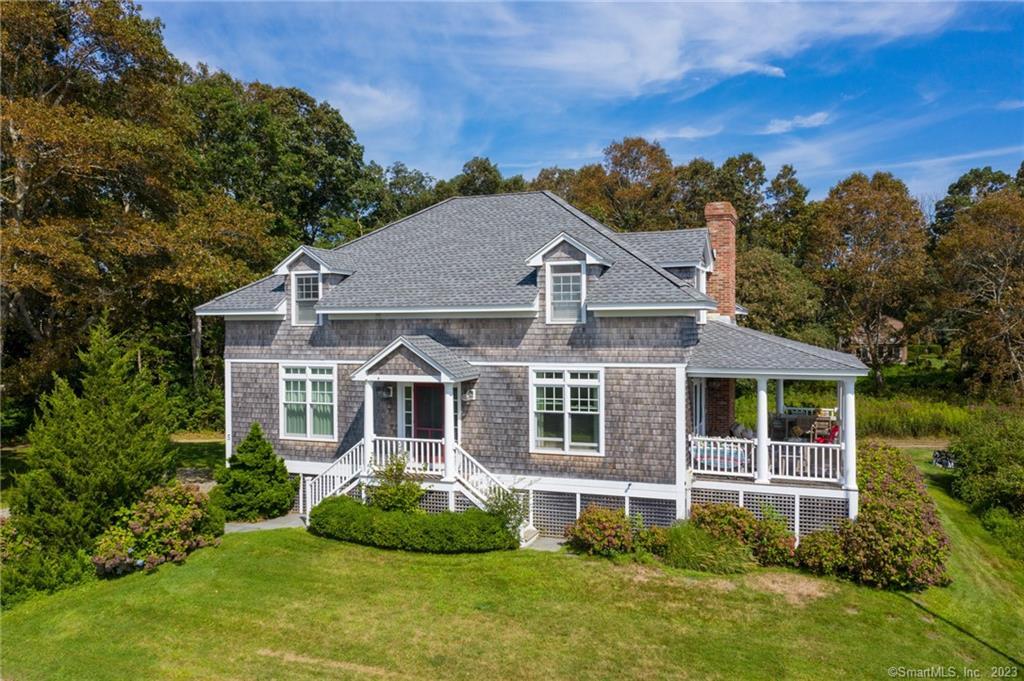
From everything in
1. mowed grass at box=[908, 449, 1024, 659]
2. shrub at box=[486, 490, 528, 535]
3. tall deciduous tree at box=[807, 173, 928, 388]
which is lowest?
mowed grass at box=[908, 449, 1024, 659]

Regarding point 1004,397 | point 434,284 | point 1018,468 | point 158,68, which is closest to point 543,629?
point 434,284

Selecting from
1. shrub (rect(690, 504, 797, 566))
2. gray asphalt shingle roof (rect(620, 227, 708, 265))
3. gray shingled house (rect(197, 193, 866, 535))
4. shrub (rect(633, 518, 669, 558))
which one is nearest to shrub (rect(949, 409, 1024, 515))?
gray shingled house (rect(197, 193, 866, 535))

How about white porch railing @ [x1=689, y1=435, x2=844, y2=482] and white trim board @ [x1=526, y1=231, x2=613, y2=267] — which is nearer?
white porch railing @ [x1=689, y1=435, x2=844, y2=482]

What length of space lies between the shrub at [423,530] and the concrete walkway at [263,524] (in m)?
1.96

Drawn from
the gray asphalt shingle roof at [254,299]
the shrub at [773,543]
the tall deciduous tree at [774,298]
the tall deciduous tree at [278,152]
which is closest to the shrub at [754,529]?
the shrub at [773,543]

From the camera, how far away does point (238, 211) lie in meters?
24.8

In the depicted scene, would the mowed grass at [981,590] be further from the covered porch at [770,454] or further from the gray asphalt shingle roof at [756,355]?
the gray asphalt shingle roof at [756,355]

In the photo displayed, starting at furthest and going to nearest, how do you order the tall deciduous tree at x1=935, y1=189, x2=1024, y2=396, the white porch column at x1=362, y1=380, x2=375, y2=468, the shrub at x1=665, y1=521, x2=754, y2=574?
the tall deciduous tree at x1=935, y1=189, x2=1024, y2=396 < the white porch column at x1=362, y1=380, x2=375, y2=468 < the shrub at x1=665, y1=521, x2=754, y2=574

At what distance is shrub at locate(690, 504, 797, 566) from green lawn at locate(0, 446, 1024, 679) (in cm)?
52

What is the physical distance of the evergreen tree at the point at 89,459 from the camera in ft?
46.0

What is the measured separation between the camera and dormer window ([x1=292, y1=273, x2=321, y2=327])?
18.8 m

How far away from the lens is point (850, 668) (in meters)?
10.4

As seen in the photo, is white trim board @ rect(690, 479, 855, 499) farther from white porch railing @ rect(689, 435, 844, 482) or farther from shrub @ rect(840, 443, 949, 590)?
shrub @ rect(840, 443, 949, 590)

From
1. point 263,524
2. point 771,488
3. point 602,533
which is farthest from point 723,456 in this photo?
point 263,524
